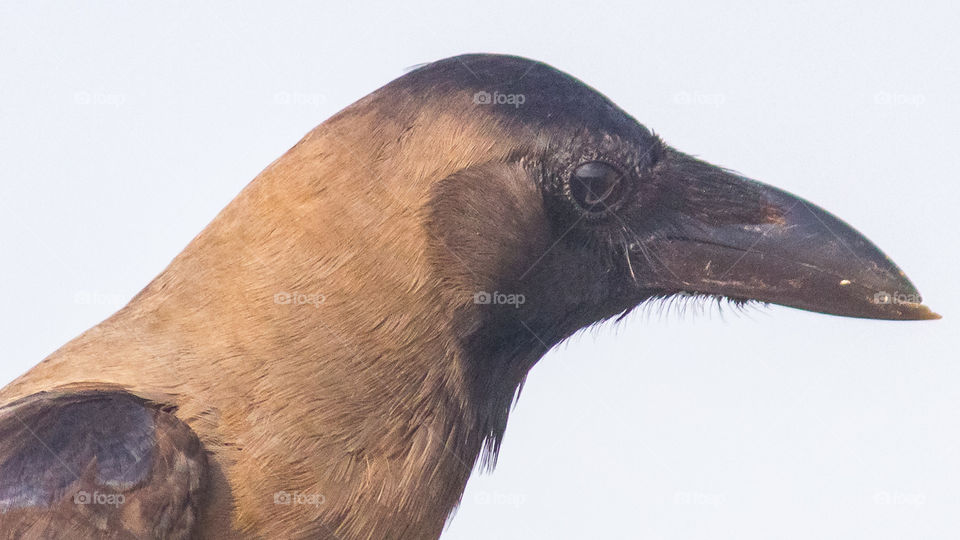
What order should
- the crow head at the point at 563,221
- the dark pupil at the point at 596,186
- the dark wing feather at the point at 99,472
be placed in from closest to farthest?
the dark wing feather at the point at 99,472, the crow head at the point at 563,221, the dark pupil at the point at 596,186

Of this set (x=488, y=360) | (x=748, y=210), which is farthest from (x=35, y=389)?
(x=748, y=210)

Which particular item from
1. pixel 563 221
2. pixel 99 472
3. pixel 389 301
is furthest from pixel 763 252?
pixel 99 472

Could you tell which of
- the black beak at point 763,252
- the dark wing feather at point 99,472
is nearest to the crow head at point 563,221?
the black beak at point 763,252

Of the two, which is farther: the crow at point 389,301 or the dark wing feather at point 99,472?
the crow at point 389,301

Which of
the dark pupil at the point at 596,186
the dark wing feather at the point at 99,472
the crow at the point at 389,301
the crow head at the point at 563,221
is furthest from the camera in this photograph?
the dark pupil at the point at 596,186

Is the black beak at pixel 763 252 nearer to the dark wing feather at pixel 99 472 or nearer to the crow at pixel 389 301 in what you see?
the crow at pixel 389 301

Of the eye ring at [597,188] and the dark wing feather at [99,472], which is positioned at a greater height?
the dark wing feather at [99,472]

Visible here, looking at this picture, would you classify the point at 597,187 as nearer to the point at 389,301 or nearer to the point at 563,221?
the point at 563,221

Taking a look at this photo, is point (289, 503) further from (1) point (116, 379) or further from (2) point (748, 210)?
(2) point (748, 210)
